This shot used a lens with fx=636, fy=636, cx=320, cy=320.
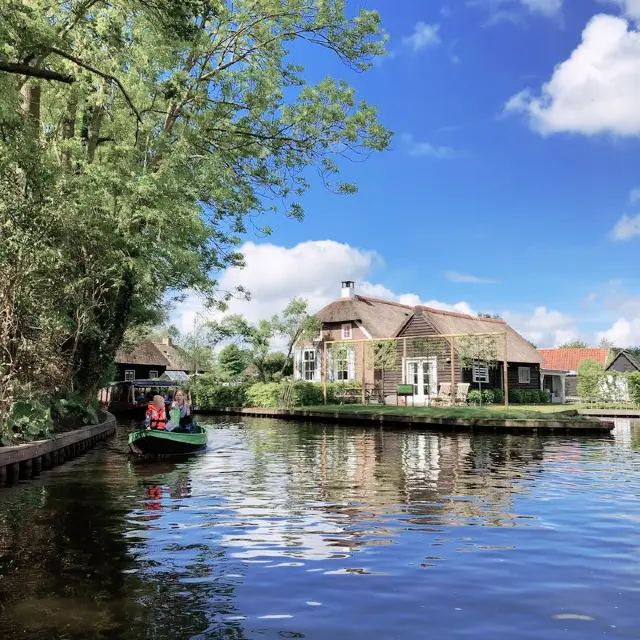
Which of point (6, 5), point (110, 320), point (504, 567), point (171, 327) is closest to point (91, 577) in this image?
point (504, 567)

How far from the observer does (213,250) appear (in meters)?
28.0

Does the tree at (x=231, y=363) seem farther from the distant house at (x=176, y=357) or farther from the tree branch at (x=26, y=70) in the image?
the tree branch at (x=26, y=70)

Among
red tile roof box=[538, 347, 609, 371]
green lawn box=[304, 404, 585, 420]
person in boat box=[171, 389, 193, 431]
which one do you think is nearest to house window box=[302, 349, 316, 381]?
green lawn box=[304, 404, 585, 420]

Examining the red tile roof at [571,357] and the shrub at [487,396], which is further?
the red tile roof at [571,357]

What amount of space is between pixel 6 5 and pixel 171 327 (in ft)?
249

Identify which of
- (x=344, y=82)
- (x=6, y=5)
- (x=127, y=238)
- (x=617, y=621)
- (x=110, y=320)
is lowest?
(x=617, y=621)

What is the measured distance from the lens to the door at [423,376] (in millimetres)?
40031

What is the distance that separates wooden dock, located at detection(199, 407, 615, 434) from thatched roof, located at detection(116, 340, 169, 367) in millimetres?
33235

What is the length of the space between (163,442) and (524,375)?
114 ft

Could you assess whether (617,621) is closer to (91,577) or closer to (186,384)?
(91,577)

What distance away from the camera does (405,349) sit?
3634 centimetres

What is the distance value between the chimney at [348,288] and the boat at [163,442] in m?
32.5

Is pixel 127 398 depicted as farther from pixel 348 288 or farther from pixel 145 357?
pixel 145 357

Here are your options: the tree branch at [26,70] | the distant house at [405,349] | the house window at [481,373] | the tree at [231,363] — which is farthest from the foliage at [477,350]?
the tree branch at [26,70]
